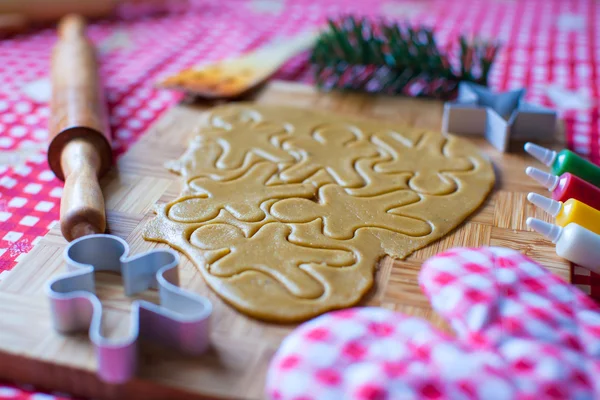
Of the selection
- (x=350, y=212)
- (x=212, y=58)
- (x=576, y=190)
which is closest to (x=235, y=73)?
(x=212, y=58)

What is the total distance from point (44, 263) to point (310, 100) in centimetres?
80

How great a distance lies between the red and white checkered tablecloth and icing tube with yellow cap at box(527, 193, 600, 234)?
0.08 meters

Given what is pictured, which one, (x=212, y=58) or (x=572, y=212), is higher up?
(x=572, y=212)

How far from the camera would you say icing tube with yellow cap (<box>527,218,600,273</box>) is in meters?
0.98

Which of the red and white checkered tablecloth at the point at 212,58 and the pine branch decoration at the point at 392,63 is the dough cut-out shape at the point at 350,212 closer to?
the red and white checkered tablecloth at the point at 212,58

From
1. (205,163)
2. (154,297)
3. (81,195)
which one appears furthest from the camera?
(205,163)

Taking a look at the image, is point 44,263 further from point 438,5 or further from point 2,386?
point 438,5

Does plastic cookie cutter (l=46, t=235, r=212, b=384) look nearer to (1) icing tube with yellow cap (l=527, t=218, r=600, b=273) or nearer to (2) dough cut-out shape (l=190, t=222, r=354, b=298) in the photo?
(2) dough cut-out shape (l=190, t=222, r=354, b=298)

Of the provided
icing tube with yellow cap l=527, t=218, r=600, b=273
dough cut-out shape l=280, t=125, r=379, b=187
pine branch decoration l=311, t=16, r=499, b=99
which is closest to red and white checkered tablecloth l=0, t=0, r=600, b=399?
icing tube with yellow cap l=527, t=218, r=600, b=273

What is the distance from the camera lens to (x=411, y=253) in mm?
1046

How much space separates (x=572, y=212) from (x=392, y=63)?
74 centimetres

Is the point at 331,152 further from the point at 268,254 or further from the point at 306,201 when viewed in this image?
the point at 268,254

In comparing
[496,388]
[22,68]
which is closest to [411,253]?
[496,388]

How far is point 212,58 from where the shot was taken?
1903 millimetres
